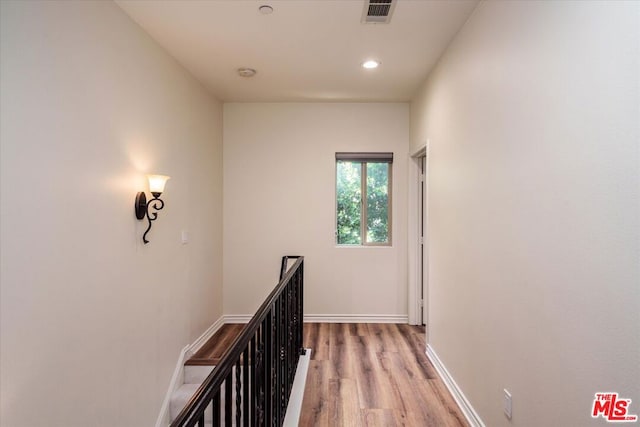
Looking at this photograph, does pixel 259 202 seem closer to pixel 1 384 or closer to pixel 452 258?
pixel 452 258

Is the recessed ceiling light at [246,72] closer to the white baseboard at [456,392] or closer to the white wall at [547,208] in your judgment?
the white wall at [547,208]

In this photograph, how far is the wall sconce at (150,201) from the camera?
2.48 metres

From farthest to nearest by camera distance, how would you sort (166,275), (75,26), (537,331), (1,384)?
(166,275), (75,26), (537,331), (1,384)

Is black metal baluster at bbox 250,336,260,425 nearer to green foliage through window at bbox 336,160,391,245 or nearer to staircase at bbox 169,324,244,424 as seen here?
staircase at bbox 169,324,244,424

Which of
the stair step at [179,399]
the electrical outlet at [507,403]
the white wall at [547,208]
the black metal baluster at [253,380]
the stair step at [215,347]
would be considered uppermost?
the white wall at [547,208]

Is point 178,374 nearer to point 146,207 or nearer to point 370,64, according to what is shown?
point 146,207

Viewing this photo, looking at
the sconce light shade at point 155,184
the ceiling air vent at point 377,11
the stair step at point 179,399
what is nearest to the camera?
the ceiling air vent at point 377,11

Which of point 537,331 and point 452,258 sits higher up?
point 452,258

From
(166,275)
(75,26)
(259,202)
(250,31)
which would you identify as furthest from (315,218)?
(75,26)

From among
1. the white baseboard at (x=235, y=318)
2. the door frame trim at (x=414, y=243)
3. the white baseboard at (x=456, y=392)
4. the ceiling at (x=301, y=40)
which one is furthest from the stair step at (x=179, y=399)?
the ceiling at (x=301, y=40)

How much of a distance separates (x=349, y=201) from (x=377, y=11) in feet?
8.12

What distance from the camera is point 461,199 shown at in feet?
8.31

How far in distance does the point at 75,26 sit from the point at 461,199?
99.3 inches

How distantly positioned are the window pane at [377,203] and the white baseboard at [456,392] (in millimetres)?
1538
